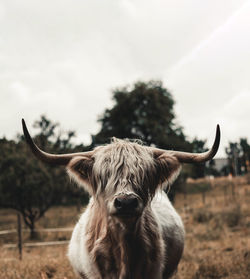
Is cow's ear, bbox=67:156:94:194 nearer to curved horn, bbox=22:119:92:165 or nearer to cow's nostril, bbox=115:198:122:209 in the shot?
curved horn, bbox=22:119:92:165

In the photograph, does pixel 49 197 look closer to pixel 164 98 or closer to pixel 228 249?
pixel 228 249

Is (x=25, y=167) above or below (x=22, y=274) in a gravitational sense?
above

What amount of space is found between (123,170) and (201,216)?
13109mm

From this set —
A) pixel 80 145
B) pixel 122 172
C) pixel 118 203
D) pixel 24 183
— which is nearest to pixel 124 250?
pixel 118 203

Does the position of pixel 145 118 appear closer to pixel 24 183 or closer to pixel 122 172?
pixel 24 183

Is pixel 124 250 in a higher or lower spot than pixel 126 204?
lower

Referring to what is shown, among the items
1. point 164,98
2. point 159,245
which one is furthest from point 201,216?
point 164,98

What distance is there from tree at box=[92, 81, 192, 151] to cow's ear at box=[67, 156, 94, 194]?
25.0 meters

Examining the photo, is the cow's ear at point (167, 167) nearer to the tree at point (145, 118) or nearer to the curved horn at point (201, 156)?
the curved horn at point (201, 156)

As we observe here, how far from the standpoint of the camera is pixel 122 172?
315 cm

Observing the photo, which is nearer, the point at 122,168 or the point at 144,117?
the point at 122,168

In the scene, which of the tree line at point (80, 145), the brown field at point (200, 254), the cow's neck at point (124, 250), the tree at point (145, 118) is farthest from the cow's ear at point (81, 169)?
the tree at point (145, 118)

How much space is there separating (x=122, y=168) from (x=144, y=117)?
28144 mm

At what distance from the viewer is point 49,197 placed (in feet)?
63.3
